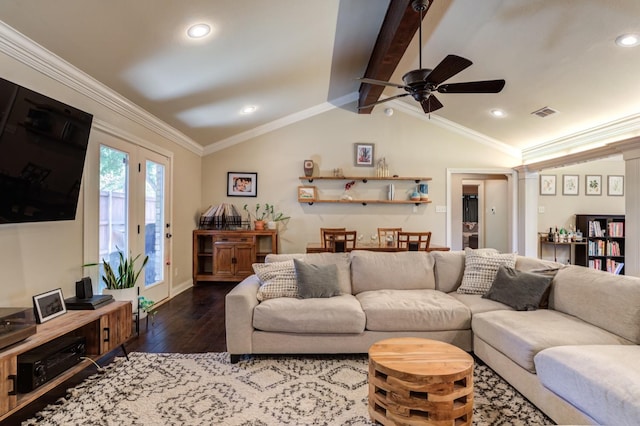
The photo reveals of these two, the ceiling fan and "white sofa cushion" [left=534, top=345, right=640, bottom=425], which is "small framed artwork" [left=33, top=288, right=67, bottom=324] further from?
"white sofa cushion" [left=534, top=345, right=640, bottom=425]

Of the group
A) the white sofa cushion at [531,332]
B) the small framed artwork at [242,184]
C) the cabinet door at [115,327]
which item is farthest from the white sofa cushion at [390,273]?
the small framed artwork at [242,184]

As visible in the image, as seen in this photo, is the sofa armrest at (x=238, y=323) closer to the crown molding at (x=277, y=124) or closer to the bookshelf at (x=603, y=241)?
the crown molding at (x=277, y=124)

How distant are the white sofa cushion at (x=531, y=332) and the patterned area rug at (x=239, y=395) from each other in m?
0.30

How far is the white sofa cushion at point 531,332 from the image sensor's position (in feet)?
6.51

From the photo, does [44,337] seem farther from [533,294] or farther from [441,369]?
[533,294]

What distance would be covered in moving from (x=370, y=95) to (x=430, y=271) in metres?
2.91

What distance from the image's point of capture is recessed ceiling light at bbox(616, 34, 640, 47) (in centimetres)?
282

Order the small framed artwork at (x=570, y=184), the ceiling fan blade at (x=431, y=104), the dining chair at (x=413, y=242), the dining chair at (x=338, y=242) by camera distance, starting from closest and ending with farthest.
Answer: the ceiling fan blade at (x=431, y=104)
the dining chair at (x=413, y=242)
the dining chair at (x=338, y=242)
the small framed artwork at (x=570, y=184)

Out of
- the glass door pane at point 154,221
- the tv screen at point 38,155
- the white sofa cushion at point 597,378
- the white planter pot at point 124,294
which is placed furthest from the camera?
the glass door pane at point 154,221

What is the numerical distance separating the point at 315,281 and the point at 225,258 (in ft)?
9.73

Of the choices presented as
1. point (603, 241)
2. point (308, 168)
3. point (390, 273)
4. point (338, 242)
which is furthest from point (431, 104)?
point (603, 241)

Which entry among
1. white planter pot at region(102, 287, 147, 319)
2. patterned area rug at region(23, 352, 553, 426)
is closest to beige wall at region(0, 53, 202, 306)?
white planter pot at region(102, 287, 147, 319)

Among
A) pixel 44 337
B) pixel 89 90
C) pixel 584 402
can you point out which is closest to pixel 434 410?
pixel 584 402

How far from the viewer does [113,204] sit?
3375mm
